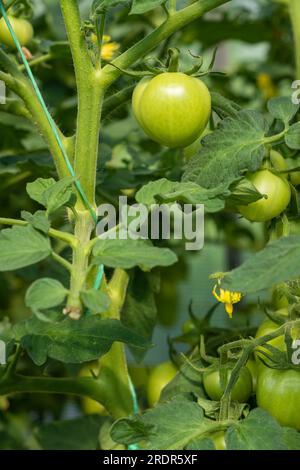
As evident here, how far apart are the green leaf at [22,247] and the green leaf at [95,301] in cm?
5

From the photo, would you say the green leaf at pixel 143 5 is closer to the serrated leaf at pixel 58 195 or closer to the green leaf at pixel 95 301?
the serrated leaf at pixel 58 195

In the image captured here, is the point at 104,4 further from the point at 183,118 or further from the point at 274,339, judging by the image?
the point at 274,339

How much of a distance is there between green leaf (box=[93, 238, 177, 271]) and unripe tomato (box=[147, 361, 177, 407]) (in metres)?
0.36

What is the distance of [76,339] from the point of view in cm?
75

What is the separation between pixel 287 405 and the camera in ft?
2.42

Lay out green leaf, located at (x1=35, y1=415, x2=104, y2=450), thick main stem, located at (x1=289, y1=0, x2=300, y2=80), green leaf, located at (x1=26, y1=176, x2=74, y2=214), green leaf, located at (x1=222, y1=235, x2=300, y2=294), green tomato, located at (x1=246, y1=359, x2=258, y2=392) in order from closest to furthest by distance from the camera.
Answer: green leaf, located at (x1=222, y1=235, x2=300, y2=294)
green leaf, located at (x1=26, y1=176, x2=74, y2=214)
green tomato, located at (x1=246, y1=359, x2=258, y2=392)
thick main stem, located at (x1=289, y1=0, x2=300, y2=80)
green leaf, located at (x1=35, y1=415, x2=104, y2=450)

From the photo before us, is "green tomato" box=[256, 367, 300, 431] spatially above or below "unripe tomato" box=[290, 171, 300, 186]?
below

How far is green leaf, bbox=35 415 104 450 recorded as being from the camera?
1.17 meters

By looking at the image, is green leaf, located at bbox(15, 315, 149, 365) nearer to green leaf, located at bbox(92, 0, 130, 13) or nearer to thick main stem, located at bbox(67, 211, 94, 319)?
thick main stem, located at bbox(67, 211, 94, 319)

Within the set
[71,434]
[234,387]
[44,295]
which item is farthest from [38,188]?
[71,434]

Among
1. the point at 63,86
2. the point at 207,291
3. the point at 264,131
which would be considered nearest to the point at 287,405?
the point at 264,131

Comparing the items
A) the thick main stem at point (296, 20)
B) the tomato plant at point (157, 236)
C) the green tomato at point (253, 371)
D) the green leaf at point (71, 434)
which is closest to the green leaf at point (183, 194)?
the tomato plant at point (157, 236)

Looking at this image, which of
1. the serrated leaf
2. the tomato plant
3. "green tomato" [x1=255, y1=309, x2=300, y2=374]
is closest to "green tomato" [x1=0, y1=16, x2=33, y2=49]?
the tomato plant
